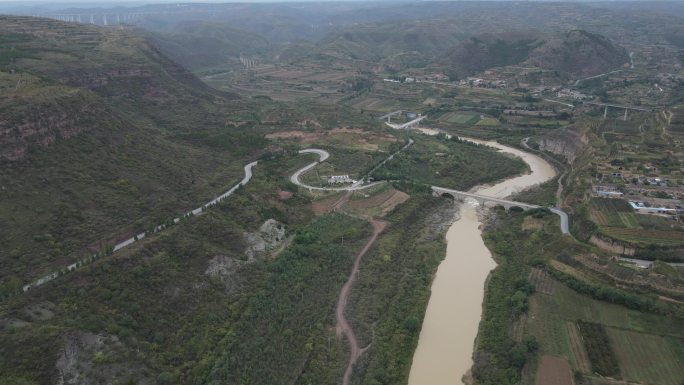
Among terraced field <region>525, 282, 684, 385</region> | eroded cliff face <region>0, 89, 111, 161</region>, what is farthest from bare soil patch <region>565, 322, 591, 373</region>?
eroded cliff face <region>0, 89, 111, 161</region>

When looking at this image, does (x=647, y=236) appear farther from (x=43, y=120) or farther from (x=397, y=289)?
(x=43, y=120)

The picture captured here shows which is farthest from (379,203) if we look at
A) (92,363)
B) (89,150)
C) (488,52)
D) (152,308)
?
(488,52)

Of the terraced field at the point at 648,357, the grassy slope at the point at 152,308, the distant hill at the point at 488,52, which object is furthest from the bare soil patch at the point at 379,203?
the distant hill at the point at 488,52

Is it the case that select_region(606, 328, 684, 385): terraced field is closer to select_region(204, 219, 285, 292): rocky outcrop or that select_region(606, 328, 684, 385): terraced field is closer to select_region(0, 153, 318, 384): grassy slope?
select_region(0, 153, 318, 384): grassy slope

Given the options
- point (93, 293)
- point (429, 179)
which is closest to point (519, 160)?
point (429, 179)

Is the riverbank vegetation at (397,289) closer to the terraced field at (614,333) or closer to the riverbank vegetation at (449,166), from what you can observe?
the riverbank vegetation at (449,166)

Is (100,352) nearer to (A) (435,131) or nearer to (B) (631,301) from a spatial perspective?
(B) (631,301)
